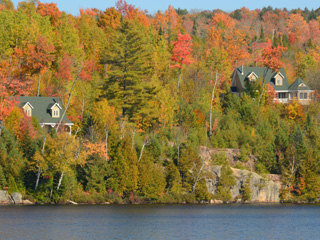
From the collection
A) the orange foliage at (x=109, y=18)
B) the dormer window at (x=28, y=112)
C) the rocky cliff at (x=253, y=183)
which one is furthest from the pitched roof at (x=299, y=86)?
the dormer window at (x=28, y=112)

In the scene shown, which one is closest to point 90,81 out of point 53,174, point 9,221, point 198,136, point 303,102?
→ point 198,136

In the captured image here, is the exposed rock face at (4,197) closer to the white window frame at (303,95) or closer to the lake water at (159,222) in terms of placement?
the lake water at (159,222)

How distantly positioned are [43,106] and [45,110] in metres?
0.83

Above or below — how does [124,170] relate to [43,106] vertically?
below

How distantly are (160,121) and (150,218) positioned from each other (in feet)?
89.7

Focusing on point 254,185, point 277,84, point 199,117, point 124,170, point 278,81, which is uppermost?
point 278,81

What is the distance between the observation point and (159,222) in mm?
53906

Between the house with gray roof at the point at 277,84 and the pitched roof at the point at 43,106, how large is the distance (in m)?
34.3

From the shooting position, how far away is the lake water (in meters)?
46.0

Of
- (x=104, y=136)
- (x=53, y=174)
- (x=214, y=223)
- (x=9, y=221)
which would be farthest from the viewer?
(x=104, y=136)

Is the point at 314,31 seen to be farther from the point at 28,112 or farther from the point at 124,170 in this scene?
the point at 124,170

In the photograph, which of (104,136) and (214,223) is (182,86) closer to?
(104,136)

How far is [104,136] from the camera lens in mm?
71375

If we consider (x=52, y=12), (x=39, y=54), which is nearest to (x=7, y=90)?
(x=39, y=54)
